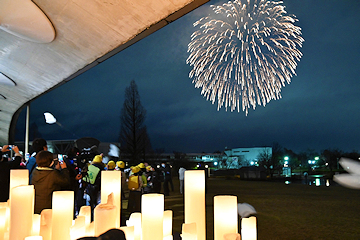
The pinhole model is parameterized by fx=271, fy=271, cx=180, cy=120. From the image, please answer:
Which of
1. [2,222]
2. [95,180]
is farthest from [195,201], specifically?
[95,180]

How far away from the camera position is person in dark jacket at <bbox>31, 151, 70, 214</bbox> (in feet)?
9.12

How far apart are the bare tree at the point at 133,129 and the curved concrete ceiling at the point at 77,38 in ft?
64.5

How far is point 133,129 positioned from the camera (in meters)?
32.1

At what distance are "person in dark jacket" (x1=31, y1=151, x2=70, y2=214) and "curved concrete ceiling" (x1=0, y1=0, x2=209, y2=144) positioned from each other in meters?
3.86

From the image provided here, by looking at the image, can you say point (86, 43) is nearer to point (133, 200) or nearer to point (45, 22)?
point (45, 22)

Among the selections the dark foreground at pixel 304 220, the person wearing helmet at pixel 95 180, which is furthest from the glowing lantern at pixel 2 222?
the person wearing helmet at pixel 95 180

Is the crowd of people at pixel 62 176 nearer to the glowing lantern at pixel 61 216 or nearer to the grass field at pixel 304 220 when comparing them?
the grass field at pixel 304 220

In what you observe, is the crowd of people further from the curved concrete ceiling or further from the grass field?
the curved concrete ceiling

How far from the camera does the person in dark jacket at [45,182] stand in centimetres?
278

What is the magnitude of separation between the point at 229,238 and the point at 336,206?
37.2 ft

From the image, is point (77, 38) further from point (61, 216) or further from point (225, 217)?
point (225, 217)

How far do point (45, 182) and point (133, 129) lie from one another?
29.6 meters

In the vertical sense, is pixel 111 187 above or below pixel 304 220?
above

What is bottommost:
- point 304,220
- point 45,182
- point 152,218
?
point 304,220
